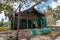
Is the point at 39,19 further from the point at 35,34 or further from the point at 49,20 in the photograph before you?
the point at 35,34

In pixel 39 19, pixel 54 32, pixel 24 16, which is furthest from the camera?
pixel 39 19

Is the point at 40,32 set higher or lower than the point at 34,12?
lower

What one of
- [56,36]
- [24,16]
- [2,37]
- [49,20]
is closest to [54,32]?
[56,36]

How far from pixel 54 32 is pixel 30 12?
5.54 metres

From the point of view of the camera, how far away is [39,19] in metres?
17.1

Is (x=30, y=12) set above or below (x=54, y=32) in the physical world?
above

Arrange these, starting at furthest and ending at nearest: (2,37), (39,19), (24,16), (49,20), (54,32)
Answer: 1. (49,20)
2. (39,19)
3. (24,16)
4. (54,32)
5. (2,37)

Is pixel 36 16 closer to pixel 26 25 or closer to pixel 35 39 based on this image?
pixel 26 25

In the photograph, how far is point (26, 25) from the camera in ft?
53.4

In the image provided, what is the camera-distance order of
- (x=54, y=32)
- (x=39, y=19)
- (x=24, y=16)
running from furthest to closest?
(x=39, y=19) → (x=24, y=16) → (x=54, y=32)

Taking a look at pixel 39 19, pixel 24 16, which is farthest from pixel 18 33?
pixel 39 19

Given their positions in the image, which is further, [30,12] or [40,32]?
[30,12]

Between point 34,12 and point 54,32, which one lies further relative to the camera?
point 34,12

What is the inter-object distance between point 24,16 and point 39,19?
1977 millimetres
